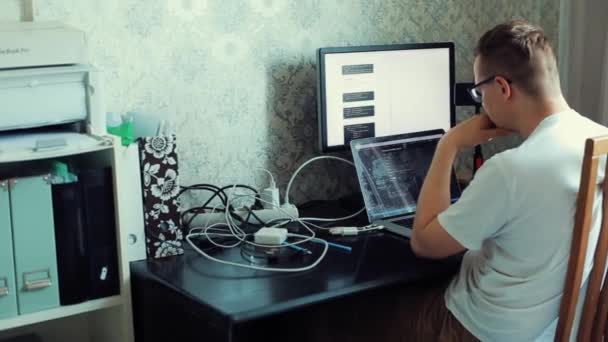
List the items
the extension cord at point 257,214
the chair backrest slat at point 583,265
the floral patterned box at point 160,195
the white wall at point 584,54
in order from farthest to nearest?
1. the white wall at point 584,54
2. the extension cord at point 257,214
3. the floral patterned box at point 160,195
4. the chair backrest slat at point 583,265

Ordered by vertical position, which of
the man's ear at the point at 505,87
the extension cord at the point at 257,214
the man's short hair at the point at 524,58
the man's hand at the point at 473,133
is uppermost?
the man's short hair at the point at 524,58

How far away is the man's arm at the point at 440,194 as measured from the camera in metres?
1.63

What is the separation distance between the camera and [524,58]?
1.59 metres

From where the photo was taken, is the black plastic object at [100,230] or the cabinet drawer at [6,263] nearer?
the cabinet drawer at [6,263]

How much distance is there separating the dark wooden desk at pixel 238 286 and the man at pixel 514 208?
3.9 inches

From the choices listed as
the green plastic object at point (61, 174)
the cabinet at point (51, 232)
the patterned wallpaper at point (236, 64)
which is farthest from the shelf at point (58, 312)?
the patterned wallpaper at point (236, 64)

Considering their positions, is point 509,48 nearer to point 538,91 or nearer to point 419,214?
point 538,91

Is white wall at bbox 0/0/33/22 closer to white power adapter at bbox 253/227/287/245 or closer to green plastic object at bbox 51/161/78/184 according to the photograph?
green plastic object at bbox 51/161/78/184

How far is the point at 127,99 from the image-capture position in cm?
195

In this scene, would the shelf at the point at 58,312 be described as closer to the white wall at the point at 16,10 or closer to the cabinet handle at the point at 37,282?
the cabinet handle at the point at 37,282

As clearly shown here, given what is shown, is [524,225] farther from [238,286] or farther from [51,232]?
[51,232]

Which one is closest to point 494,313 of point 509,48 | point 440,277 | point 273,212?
point 440,277

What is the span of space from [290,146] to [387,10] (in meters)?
0.51

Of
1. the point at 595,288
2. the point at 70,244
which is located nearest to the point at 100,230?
the point at 70,244
